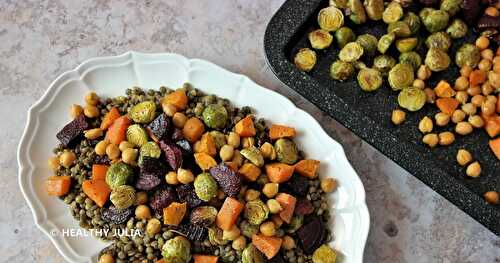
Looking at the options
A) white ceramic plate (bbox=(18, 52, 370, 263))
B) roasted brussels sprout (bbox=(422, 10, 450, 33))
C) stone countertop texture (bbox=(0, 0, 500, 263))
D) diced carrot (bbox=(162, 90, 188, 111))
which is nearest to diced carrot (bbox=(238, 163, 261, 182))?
white ceramic plate (bbox=(18, 52, 370, 263))

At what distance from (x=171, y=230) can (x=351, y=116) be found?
2.90 ft

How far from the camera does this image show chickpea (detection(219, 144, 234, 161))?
2.39 meters

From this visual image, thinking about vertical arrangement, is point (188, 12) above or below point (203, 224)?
above

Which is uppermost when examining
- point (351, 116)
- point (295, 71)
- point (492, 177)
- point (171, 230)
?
point (295, 71)

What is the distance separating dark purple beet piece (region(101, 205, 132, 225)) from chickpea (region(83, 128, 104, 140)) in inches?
12.3

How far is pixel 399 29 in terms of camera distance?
2.65m

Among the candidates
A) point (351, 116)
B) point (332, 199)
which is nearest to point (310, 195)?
point (332, 199)

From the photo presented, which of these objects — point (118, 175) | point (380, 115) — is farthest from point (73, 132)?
point (380, 115)

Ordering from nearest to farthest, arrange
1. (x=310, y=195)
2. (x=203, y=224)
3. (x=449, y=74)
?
(x=203, y=224)
(x=310, y=195)
(x=449, y=74)

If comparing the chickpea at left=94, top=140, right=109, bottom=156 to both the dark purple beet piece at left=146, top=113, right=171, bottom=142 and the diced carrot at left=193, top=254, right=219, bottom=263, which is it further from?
the diced carrot at left=193, top=254, right=219, bottom=263

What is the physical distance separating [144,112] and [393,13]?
1206 mm

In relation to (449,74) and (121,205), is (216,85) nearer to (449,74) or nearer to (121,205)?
(121,205)

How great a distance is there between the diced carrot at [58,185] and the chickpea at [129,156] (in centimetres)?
27

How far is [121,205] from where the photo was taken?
233 centimetres
